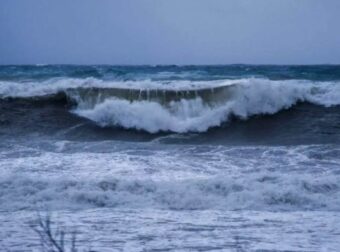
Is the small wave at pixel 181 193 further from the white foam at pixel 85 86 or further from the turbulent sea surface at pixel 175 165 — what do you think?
the white foam at pixel 85 86

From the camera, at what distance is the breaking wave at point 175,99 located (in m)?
10.9

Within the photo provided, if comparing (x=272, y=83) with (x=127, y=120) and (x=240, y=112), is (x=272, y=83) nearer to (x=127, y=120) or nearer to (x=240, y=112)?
(x=240, y=112)

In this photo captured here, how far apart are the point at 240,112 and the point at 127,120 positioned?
305 centimetres

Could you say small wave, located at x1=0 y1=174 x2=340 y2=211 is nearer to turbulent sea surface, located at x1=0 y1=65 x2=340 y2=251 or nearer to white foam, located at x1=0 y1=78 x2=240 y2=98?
turbulent sea surface, located at x1=0 y1=65 x2=340 y2=251

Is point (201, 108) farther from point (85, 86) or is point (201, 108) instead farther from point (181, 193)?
point (181, 193)


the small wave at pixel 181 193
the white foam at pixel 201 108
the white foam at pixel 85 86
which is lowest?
the small wave at pixel 181 193

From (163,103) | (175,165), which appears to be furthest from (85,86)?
(175,165)

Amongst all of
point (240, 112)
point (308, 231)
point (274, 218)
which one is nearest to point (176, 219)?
point (274, 218)

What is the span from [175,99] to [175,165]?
604 centimetres

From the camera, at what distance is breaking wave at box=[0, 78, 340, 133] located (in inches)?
429

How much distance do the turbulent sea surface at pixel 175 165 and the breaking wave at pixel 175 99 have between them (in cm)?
4

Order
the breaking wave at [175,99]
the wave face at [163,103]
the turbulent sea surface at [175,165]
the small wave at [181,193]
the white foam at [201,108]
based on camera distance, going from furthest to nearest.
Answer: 1. the breaking wave at [175,99]
2. the wave face at [163,103]
3. the white foam at [201,108]
4. the small wave at [181,193]
5. the turbulent sea surface at [175,165]

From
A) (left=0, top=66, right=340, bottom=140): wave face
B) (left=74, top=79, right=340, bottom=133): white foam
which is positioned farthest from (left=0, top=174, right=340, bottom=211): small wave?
(left=74, top=79, right=340, bottom=133): white foam

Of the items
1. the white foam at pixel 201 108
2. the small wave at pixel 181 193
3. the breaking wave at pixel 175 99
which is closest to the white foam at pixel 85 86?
the breaking wave at pixel 175 99
